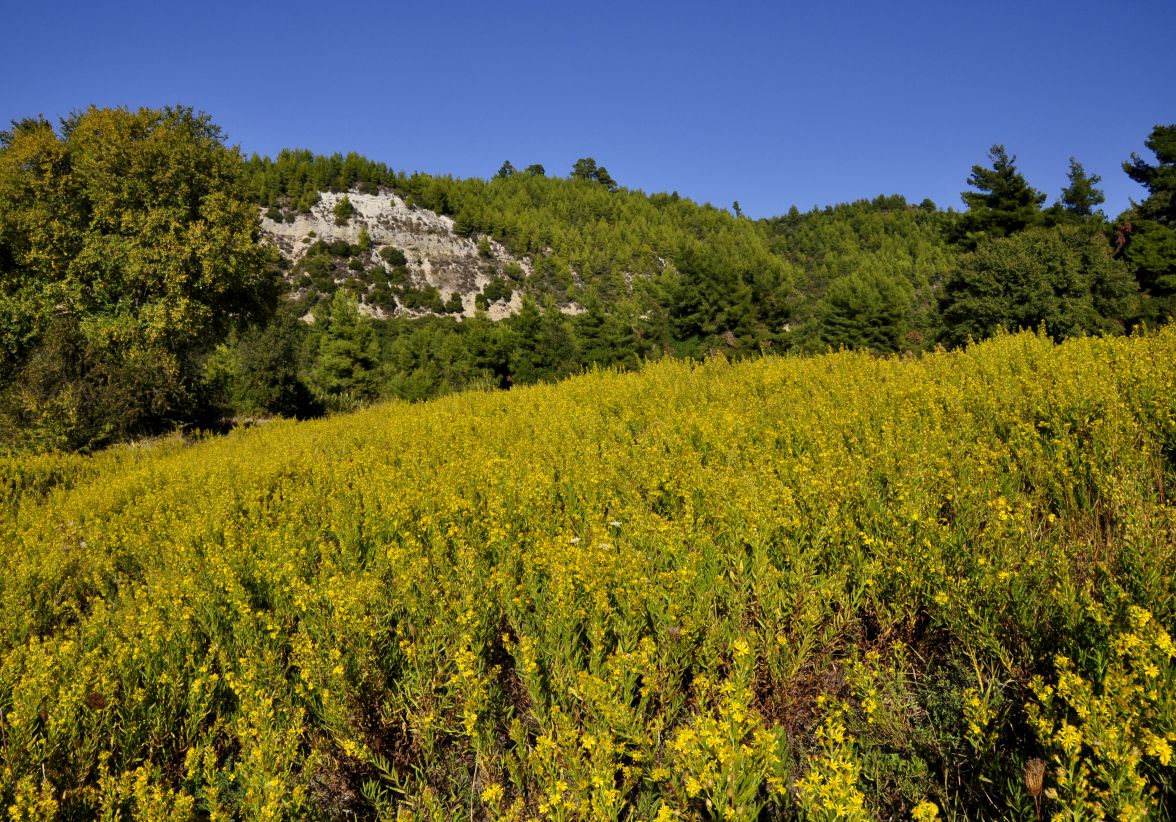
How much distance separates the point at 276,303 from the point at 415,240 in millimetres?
77403

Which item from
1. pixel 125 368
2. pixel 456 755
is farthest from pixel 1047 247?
pixel 125 368

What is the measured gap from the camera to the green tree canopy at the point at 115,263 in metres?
15.2

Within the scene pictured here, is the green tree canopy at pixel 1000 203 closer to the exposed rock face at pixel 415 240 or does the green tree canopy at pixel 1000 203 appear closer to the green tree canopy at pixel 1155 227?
the green tree canopy at pixel 1155 227

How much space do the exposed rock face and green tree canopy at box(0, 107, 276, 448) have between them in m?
65.1

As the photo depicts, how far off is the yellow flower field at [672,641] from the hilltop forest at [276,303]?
7433mm

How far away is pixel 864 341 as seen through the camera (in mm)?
47469

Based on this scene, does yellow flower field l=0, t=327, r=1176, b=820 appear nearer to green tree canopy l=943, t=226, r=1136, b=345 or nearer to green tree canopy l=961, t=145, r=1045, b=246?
green tree canopy l=943, t=226, r=1136, b=345

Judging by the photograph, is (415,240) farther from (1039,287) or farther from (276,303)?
(1039,287)

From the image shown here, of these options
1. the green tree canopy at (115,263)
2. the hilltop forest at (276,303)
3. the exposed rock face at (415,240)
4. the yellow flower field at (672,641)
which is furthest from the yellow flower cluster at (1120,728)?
the exposed rock face at (415,240)

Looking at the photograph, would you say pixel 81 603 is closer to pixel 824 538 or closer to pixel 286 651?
pixel 286 651

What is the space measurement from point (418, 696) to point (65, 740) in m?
1.62

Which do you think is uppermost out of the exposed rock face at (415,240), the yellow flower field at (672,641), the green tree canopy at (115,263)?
the exposed rock face at (415,240)

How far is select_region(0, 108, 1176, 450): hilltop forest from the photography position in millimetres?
15672

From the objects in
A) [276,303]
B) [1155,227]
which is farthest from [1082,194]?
[276,303]
